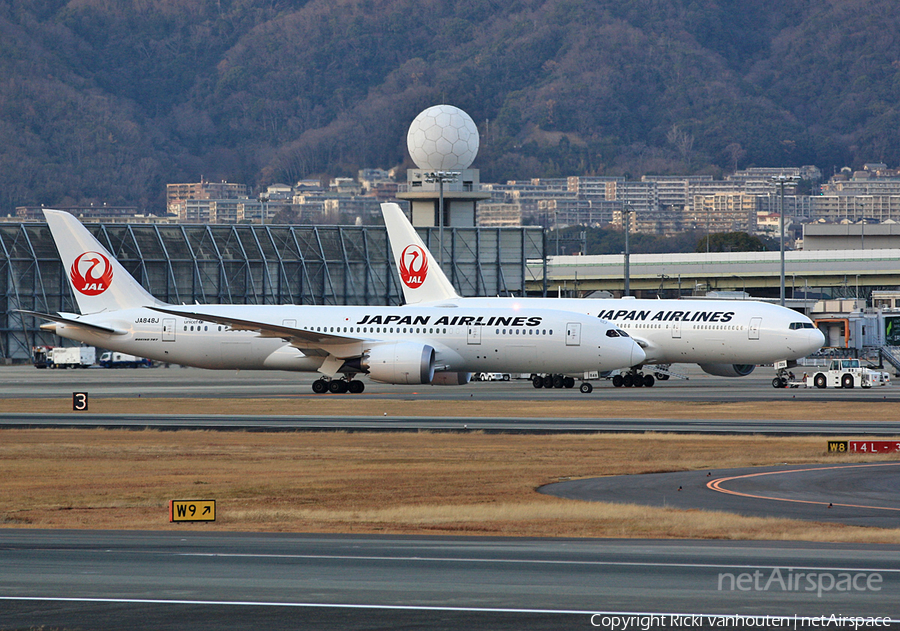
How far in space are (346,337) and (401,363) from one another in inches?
138

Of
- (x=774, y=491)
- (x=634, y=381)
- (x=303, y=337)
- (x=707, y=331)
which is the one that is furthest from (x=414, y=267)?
(x=774, y=491)

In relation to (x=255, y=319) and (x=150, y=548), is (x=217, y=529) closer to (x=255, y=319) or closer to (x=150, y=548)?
(x=150, y=548)

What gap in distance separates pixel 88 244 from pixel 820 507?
48.3 meters

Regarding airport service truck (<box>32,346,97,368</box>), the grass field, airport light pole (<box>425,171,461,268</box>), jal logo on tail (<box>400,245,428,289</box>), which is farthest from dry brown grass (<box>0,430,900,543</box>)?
airport service truck (<box>32,346,97,368</box>)

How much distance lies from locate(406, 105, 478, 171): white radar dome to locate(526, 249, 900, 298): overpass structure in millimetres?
31921

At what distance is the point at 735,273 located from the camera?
170625 mm

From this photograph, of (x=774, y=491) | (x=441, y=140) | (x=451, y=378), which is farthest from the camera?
(x=441, y=140)

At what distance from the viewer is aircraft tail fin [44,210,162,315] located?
63.6 m

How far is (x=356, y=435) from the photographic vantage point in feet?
129

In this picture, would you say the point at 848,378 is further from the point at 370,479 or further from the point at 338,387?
the point at 370,479

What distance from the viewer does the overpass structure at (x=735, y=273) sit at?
6452 inches

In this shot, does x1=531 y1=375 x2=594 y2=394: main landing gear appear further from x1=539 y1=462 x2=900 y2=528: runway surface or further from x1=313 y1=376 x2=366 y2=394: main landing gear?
x1=539 y1=462 x2=900 y2=528: runway surface

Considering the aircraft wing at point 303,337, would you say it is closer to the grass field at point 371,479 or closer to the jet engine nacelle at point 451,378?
the jet engine nacelle at point 451,378

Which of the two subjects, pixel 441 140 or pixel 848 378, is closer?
pixel 848 378
